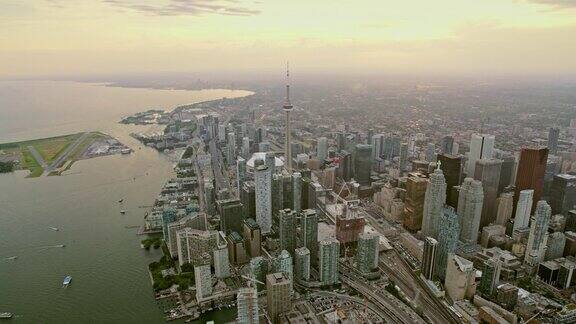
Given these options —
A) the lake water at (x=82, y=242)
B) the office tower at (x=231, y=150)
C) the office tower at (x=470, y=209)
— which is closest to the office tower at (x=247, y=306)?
the lake water at (x=82, y=242)

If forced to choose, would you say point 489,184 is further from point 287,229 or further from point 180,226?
point 180,226

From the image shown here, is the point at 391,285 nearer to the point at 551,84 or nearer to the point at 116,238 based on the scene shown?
the point at 116,238

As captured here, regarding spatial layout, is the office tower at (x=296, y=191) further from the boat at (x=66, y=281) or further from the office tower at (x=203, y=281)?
the boat at (x=66, y=281)

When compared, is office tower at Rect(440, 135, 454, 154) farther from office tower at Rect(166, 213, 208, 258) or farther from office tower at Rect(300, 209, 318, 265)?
office tower at Rect(166, 213, 208, 258)

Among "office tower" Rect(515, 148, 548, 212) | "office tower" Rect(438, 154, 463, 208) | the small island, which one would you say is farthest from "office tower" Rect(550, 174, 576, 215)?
the small island

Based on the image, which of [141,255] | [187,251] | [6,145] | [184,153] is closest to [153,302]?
[187,251]

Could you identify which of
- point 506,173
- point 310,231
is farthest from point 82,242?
point 506,173
